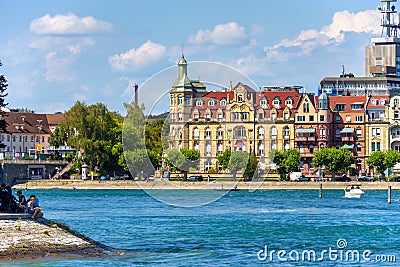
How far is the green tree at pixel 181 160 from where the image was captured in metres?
Answer: 126

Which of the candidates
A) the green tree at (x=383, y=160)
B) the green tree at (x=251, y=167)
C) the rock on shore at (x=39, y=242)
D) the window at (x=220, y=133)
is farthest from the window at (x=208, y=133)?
the rock on shore at (x=39, y=242)

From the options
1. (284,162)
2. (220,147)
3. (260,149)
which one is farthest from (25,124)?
(284,162)

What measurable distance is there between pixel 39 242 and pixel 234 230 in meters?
22.8

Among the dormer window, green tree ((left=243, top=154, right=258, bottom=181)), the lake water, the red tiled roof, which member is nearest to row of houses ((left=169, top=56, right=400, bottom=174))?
the dormer window

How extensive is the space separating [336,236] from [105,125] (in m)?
94.5

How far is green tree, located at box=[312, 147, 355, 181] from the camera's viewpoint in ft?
523

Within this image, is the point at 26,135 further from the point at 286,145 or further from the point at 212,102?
the point at 286,145

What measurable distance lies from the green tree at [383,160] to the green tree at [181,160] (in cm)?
2949

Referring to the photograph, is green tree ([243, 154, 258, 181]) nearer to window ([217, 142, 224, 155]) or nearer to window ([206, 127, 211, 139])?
window ([217, 142, 224, 155])

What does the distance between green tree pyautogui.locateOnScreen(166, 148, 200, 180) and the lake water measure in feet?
37.3

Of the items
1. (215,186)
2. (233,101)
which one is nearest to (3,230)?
(215,186)

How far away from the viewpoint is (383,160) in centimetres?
16188

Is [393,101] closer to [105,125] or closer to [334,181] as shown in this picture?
[334,181]

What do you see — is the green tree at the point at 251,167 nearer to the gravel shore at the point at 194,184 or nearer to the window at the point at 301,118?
the gravel shore at the point at 194,184
